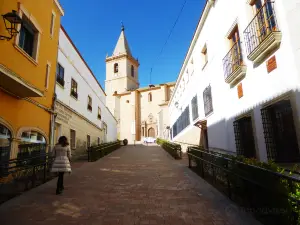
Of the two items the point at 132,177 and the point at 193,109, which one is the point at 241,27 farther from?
the point at 193,109

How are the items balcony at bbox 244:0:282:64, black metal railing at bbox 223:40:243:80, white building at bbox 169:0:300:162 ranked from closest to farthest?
1. white building at bbox 169:0:300:162
2. balcony at bbox 244:0:282:64
3. black metal railing at bbox 223:40:243:80

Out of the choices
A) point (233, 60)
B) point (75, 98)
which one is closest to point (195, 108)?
point (233, 60)

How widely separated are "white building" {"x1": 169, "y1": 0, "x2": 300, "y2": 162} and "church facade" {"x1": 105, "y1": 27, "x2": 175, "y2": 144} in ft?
103

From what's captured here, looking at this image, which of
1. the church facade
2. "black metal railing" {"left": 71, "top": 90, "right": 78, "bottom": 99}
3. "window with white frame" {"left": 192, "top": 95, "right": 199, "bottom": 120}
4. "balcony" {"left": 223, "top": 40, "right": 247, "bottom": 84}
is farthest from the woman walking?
the church facade

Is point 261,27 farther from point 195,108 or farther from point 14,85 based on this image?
point 195,108

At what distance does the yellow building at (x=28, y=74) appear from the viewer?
582cm

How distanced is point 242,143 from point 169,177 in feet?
9.31

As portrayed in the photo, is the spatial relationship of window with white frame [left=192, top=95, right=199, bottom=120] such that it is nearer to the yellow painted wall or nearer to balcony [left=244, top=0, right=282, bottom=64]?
balcony [left=244, top=0, right=282, bottom=64]

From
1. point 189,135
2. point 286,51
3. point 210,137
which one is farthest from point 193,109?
point 286,51

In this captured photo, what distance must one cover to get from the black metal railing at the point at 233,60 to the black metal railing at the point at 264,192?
12.5 ft

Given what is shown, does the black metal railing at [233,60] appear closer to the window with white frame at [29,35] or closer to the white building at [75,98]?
the window with white frame at [29,35]

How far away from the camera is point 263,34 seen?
17.6ft

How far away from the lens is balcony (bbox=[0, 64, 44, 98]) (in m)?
5.11

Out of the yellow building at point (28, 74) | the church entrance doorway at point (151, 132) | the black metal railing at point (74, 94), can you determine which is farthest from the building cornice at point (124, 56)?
the yellow building at point (28, 74)
